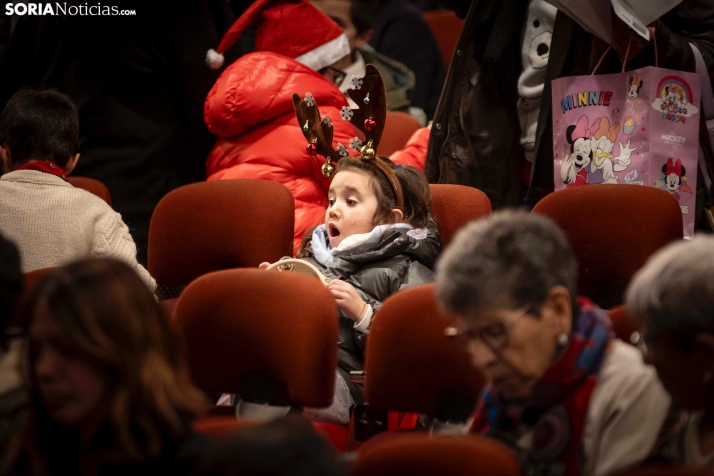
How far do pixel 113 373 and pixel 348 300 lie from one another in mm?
1252

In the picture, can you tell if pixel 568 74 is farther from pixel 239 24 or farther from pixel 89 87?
pixel 89 87

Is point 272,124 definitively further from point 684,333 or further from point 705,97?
point 684,333

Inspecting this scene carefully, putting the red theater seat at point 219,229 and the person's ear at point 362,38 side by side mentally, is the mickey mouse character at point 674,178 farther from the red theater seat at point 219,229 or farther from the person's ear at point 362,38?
the person's ear at point 362,38

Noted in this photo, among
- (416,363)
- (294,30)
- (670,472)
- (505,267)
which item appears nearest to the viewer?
(670,472)

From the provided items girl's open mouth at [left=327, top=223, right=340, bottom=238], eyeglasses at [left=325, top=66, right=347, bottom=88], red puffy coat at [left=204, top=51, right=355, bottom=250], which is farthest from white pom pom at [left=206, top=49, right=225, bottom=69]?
girl's open mouth at [left=327, top=223, right=340, bottom=238]

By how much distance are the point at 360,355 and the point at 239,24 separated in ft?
5.83

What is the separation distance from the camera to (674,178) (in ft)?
9.04

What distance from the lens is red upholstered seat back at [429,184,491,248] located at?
300 centimetres

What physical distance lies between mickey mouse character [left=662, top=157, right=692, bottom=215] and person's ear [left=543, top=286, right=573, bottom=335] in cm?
132

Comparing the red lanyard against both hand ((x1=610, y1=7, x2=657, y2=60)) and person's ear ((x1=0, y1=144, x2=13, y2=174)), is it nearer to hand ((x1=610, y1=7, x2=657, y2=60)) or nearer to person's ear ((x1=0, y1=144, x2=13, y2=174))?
person's ear ((x1=0, y1=144, x2=13, y2=174))

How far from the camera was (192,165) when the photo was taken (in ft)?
13.4

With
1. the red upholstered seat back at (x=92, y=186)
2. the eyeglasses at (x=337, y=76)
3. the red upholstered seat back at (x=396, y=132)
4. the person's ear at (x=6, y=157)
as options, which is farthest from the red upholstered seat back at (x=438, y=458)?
the eyeglasses at (x=337, y=76)

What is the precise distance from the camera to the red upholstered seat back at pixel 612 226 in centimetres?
256

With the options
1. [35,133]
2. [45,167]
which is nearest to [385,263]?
[45,167]
